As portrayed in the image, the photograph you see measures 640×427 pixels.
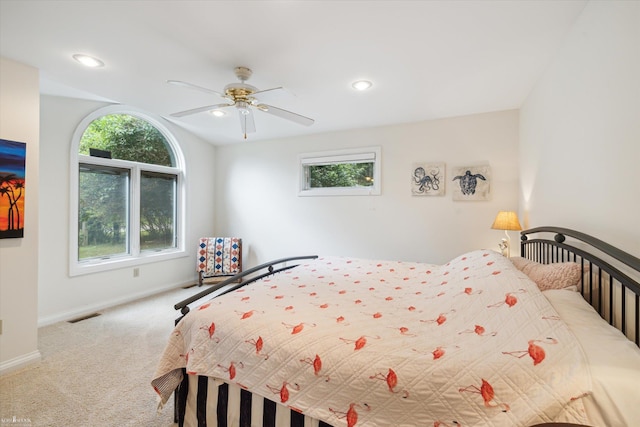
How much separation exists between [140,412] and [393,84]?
3.28 metres

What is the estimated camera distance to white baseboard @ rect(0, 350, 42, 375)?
222cm

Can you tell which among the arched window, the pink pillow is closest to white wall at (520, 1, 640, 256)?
the pink pillow

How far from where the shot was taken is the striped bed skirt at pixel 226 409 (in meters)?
1.32

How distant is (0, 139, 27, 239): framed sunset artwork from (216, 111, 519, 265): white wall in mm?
2869

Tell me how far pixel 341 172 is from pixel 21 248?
137 inches

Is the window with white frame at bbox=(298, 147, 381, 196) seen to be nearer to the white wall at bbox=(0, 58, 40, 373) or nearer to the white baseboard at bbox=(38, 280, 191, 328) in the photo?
the white baseboard at bbox=(38, 280, 191, 328)

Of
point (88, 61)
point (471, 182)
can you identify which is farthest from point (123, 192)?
point (471, 182)

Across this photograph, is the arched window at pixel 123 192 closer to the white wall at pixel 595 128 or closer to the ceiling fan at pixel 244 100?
the ceiling fan at pixel 244 100

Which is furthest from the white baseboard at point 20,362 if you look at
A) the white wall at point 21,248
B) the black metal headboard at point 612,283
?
the black metal headboard at point 612,283

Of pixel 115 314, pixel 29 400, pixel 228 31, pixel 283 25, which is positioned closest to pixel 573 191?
pixel 283 25

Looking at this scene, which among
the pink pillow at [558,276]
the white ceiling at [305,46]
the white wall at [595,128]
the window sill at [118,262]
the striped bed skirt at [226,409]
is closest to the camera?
the white wall at [595,128]

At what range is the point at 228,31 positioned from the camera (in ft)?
6.55

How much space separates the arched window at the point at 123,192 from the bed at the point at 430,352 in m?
2.98

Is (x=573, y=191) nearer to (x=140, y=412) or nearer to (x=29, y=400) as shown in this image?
(x=140, y=412)
